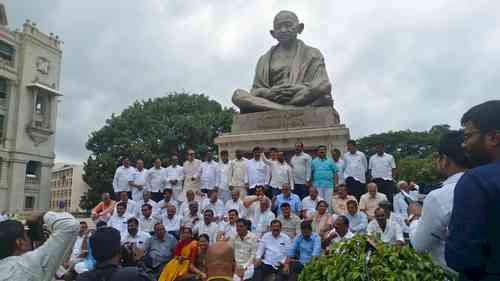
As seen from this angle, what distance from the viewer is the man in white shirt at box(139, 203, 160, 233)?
11336 millimetres

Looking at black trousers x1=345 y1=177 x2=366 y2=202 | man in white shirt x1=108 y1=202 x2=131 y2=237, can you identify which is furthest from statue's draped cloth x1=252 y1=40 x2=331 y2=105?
man in white shirt x1=108 y1=202 x2=131 y2=237

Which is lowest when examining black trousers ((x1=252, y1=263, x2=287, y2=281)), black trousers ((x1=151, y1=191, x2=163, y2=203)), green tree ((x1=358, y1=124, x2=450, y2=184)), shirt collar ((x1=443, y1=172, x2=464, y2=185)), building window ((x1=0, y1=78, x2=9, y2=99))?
black trousers ((x1=252, y1=263, x2=287, y2=281))

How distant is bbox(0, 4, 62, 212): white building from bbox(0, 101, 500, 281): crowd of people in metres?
31.3

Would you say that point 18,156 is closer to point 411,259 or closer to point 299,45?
point 299,45

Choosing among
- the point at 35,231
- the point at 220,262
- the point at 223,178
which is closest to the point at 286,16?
the point at 223,178

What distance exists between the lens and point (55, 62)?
4500cm

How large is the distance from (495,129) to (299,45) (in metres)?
13.3

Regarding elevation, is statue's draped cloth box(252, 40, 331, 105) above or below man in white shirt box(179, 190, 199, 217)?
above

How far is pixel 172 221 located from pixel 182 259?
2679 mm

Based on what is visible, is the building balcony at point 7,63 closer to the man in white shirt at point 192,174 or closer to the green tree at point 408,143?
the man in white shirt at point 192,174

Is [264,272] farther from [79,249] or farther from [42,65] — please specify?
[42,65]

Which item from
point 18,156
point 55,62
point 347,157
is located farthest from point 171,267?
point 55,62

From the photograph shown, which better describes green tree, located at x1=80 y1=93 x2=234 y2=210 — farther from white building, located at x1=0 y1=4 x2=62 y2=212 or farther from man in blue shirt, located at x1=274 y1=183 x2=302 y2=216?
Answer: man in blue shirt, located at x1=274 y1=183 x2=302 y2=216

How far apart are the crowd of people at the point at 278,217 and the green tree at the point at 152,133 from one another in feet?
68.1
